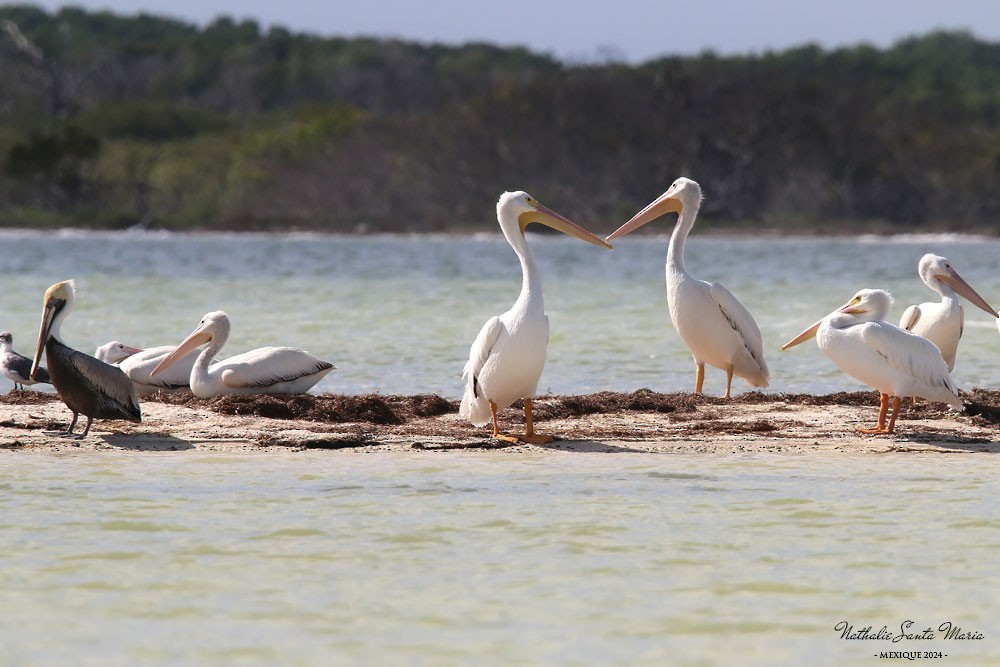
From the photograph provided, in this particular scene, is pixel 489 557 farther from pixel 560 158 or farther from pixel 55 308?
pixel 560 158

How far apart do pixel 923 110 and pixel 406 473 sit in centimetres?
5571

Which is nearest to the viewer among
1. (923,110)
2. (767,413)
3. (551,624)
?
(551,624)

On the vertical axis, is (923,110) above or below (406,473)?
above

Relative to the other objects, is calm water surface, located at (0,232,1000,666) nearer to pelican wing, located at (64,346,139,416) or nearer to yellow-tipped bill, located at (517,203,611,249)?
pelican wing, located at (64,346,139,416)

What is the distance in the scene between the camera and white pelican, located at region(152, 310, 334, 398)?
7328mm

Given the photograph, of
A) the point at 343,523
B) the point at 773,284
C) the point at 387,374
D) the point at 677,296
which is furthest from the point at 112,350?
the point at 773,284

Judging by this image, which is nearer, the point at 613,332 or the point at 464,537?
the point at 464,537

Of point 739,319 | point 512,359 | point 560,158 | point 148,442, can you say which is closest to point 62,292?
point 148,442

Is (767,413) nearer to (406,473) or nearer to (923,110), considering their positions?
(406,473)

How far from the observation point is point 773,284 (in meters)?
21.7

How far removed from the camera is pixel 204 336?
765cm

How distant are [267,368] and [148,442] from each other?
1150 mm

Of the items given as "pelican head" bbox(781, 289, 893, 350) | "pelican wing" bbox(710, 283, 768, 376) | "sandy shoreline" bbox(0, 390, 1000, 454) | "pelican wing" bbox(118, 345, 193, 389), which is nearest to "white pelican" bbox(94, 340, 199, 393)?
"pelican wing" bbox(118, 345, 193, 389)

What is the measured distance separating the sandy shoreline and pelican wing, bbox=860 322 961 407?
270 mm
